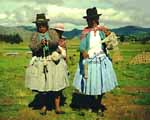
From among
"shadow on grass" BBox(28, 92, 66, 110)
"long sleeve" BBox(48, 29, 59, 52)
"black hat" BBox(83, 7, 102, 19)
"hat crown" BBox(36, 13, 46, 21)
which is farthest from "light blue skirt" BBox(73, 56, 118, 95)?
"hat crown" BBox(36, 13, 46, 21)

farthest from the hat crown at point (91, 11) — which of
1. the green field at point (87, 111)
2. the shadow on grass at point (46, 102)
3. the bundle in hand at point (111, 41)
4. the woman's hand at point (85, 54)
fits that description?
the shadow on grass at point (46, 102)

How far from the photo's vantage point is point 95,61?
8992mm

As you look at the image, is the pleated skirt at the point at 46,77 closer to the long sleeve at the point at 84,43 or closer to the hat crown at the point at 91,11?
the long sleeve at the point at 84,43

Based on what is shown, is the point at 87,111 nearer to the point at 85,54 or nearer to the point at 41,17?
the point at 85,54

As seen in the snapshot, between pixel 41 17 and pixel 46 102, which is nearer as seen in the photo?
pixel 41 17

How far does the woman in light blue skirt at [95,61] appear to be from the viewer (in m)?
8.95

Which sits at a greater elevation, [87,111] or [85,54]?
[85,54]

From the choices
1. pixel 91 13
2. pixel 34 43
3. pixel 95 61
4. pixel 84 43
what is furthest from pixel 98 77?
pixel 34 43

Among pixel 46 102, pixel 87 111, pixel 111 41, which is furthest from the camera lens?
pixel 46 102

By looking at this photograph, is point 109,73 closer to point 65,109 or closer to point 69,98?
point 65,109

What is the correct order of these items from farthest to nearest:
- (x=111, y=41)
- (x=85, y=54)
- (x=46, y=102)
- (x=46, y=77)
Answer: (x=46, y=102) → (x=46, y=77) → (x=85, y=54) → (x=111, y=41)

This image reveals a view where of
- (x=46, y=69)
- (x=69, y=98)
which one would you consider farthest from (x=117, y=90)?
(x=46, y=69)

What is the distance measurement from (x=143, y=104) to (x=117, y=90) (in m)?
2.18

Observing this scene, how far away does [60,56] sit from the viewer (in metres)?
9.14
